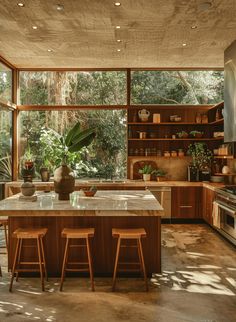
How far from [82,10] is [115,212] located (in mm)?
2766

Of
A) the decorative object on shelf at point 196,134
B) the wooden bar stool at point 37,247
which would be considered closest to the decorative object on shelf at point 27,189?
the wooden bar stool at point 37,247

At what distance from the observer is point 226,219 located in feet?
19.1

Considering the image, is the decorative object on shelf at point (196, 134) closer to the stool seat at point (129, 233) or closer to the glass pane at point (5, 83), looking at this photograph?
the glass pane at point (5, 83)

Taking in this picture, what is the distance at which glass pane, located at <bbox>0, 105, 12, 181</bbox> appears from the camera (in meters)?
7.43

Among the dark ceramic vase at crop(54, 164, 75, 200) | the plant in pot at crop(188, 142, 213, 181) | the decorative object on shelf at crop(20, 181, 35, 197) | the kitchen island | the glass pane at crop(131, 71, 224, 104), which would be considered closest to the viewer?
the kitchen island

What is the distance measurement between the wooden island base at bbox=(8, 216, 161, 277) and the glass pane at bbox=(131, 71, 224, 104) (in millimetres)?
4606

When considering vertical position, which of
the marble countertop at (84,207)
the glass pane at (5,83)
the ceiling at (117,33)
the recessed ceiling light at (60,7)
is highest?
A: the ceiling at (117,33)

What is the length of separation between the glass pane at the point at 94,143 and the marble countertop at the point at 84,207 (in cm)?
370

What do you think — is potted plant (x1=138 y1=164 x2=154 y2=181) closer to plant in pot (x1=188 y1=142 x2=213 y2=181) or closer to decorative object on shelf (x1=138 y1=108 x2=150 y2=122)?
plant in pot (x1=188 y1=142 x2=213 y2=181)

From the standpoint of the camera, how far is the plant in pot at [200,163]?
7.86 meters

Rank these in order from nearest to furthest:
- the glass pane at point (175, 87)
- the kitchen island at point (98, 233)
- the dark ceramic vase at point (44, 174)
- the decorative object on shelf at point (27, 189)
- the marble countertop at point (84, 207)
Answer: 1. the marble countertop at point (84, 207)
2. the kitchen island at point (98, 233)
3. the decorative object on shelf at point (27, 189)
4. the dark ceramic vase at point (44, 174)
5. the glass pane at point (175, 87)

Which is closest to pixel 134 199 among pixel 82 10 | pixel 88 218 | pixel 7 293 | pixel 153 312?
pixel 88 218

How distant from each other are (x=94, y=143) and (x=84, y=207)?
15.0ft

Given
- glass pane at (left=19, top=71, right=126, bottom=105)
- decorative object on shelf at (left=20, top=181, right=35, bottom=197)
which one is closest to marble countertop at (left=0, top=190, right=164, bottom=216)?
decorative object on shelf at (left=20, top=181, right=35, bottom=197)
